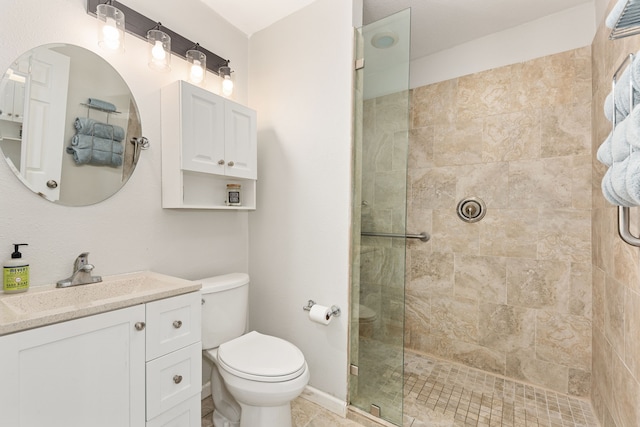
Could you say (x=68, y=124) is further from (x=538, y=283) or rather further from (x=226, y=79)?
(x=538, y=283)

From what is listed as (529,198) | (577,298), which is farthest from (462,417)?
(529,198)

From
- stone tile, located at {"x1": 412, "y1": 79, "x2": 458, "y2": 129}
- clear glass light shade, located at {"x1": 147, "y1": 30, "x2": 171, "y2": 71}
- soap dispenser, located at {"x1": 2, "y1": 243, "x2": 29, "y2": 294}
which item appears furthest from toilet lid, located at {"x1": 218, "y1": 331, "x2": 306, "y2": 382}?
stone tile, located at {"x1": 412, "y1": 79, "x2": 458, "y2": 129}

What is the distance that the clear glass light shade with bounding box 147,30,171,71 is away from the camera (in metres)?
1.57

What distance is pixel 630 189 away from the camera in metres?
0.80

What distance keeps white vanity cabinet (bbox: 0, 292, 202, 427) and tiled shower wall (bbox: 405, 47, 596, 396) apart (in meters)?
1.84

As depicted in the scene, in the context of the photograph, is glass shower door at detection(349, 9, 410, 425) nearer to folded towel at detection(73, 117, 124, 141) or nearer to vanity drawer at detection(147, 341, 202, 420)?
vanity drawer at detection(147, 341, 202, 420)

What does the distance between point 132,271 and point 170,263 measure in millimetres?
204

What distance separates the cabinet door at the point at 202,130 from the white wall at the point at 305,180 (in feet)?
1.37

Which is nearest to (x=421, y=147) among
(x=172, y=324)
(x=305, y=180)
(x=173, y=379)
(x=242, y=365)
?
(x=305, y=180)

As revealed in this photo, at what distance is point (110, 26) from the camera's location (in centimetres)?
140

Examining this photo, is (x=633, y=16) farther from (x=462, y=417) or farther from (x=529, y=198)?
(x=462, y=417)

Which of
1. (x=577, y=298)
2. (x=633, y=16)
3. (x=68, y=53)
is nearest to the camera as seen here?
(x=633, y=16)

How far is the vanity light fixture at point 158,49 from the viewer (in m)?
1.57

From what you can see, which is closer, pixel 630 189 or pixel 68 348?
pixel 630 189
